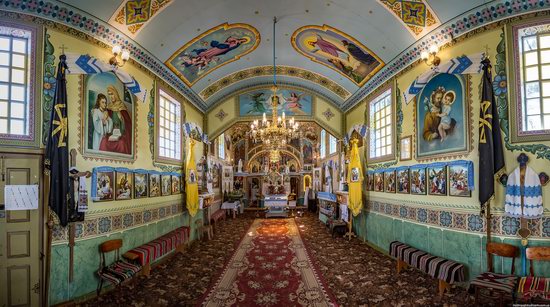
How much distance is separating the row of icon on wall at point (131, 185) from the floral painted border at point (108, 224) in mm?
440

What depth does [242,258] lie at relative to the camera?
906 centimetres

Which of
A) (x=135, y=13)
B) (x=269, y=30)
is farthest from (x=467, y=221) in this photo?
(x=135, y=13)

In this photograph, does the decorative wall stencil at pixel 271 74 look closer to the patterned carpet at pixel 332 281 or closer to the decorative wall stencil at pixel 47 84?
the patterned carpet at pixel 332 281

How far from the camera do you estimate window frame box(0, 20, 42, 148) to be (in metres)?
5.29

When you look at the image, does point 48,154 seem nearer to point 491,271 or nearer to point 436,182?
point 436,182

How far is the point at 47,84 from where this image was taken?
5539 millimetres

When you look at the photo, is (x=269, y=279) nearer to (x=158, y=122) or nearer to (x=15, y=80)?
(x=158, y=122)

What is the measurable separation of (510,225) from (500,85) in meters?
2.73

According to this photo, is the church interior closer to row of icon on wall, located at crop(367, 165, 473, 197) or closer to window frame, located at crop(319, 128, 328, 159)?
row of icon on wall, located at crop(367, 165, 473, 197)

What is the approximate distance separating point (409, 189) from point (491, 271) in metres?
2.72

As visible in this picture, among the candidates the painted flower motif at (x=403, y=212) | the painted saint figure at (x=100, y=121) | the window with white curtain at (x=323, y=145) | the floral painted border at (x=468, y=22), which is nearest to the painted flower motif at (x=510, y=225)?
the painted flower motif at (x=403, y=212)

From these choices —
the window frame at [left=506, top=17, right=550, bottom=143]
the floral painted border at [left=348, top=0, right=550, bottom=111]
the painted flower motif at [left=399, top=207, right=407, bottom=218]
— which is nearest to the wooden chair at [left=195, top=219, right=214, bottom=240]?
the painted flower motif at [left=399, top=207, right=407, bottom=218]

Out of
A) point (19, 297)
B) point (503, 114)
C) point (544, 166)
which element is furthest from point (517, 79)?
point (19, 297)

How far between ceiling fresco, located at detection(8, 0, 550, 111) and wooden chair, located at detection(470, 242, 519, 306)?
4469 mm
